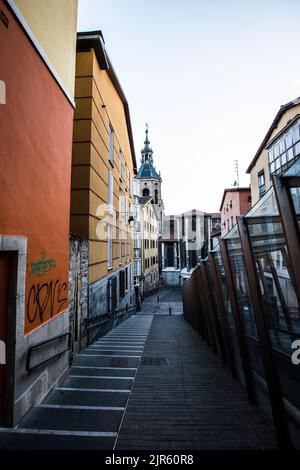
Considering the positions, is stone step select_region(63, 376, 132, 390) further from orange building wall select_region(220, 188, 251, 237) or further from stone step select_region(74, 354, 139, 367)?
orange building wall select_region(220, 188, 251, 237)

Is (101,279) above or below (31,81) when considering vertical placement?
below

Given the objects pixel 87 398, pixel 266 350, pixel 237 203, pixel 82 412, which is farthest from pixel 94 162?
pixel 237 203

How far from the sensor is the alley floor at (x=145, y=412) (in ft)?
9.86

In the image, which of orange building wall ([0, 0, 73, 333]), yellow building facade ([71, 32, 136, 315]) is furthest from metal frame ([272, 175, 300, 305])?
Result: yellow building facade ([71, 32, 136, 315])

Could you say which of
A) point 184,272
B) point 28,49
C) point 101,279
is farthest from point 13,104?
point 184,272

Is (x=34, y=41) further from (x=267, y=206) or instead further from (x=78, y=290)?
(x=78, y=290)

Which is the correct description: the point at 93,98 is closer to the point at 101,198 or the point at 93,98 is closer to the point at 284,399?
the point at 101,198

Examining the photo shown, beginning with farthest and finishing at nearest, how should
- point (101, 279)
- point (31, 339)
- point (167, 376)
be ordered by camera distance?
1. point (101, 279)
2. point (167, 376)
3. point (31, 339)

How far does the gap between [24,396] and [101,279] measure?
6.16 metres

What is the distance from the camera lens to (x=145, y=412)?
3.70 meters

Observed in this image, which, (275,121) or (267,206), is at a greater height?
(275,121)

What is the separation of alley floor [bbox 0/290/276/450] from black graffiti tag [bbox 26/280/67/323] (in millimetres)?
1417

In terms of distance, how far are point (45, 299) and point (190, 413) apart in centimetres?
301
